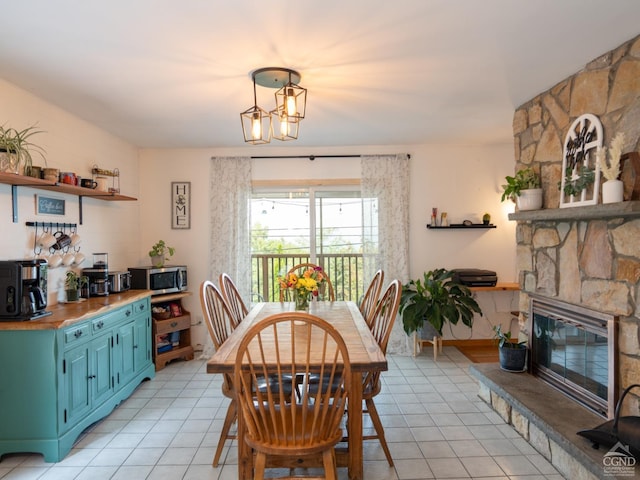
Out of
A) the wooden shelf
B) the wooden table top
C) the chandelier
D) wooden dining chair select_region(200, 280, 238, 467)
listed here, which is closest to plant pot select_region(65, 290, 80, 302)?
wooden dining chair select_region(200, 280, 238, 467)

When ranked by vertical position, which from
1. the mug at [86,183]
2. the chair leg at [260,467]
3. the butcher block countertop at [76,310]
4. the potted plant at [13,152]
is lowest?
the chair leg at [260,467]

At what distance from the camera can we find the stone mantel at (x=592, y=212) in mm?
1908

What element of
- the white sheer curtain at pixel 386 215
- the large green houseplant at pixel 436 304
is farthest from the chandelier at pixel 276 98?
the large green houseplant at pixel 436 304

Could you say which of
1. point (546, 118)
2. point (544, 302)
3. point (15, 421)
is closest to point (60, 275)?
point (15, 421)

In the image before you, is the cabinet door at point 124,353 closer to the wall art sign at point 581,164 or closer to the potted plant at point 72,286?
the potted plant at point 72,286

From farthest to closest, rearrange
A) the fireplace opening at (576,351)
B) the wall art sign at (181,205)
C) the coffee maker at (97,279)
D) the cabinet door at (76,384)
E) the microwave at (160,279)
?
1. the wall art sign at (181,205)
2. the microwave at (160,279)
3. the coffee maker at (97,279)
4. the cabinet door at (76,384)
5. the fireplace opening at (576,351)

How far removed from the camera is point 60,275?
3123mm

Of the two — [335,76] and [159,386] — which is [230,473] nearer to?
[159,386]

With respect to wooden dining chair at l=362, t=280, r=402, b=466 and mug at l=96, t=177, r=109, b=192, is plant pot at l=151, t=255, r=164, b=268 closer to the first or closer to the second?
mug at l=96, t=177, r=109, b=192

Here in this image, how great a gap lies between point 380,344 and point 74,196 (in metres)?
2.84

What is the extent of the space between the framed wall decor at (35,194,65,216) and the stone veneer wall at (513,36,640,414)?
146 inches

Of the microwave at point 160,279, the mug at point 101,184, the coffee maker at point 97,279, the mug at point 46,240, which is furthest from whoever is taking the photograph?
the microwave at point 160,279

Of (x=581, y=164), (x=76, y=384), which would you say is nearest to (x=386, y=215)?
(x=581, y=164)

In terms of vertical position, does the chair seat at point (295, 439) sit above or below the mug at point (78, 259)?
below
